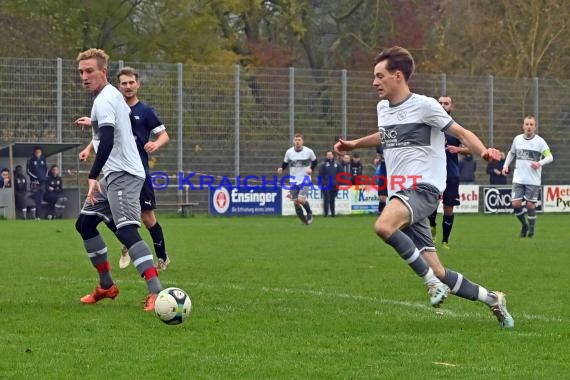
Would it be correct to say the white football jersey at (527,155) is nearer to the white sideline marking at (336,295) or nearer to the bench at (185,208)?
the white sideline marking at (336,295)

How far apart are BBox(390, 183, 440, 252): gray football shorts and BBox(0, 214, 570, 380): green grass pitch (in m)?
0.59

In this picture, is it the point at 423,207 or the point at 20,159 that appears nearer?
the point at 423,207

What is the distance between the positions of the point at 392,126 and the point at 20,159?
Result: 2232 centimetres

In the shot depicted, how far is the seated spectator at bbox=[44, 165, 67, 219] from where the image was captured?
28.6 meters

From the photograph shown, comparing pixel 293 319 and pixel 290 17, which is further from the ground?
pixel 290 17

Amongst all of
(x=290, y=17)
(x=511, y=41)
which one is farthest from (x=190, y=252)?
(x=290, y=17)

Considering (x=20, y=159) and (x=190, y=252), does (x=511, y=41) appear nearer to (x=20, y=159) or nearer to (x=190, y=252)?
(x=20, y=159)

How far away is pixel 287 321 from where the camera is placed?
27.3 feet

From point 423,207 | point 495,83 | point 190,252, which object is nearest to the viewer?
point 423,207

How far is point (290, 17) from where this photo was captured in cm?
4625

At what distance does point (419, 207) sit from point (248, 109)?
23780 millimetres

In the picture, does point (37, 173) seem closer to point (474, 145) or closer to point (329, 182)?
point (329, 182)

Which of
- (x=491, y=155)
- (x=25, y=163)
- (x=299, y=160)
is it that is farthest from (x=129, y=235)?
(x=25, y=163)

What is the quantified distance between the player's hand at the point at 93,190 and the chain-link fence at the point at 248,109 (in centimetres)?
2011
